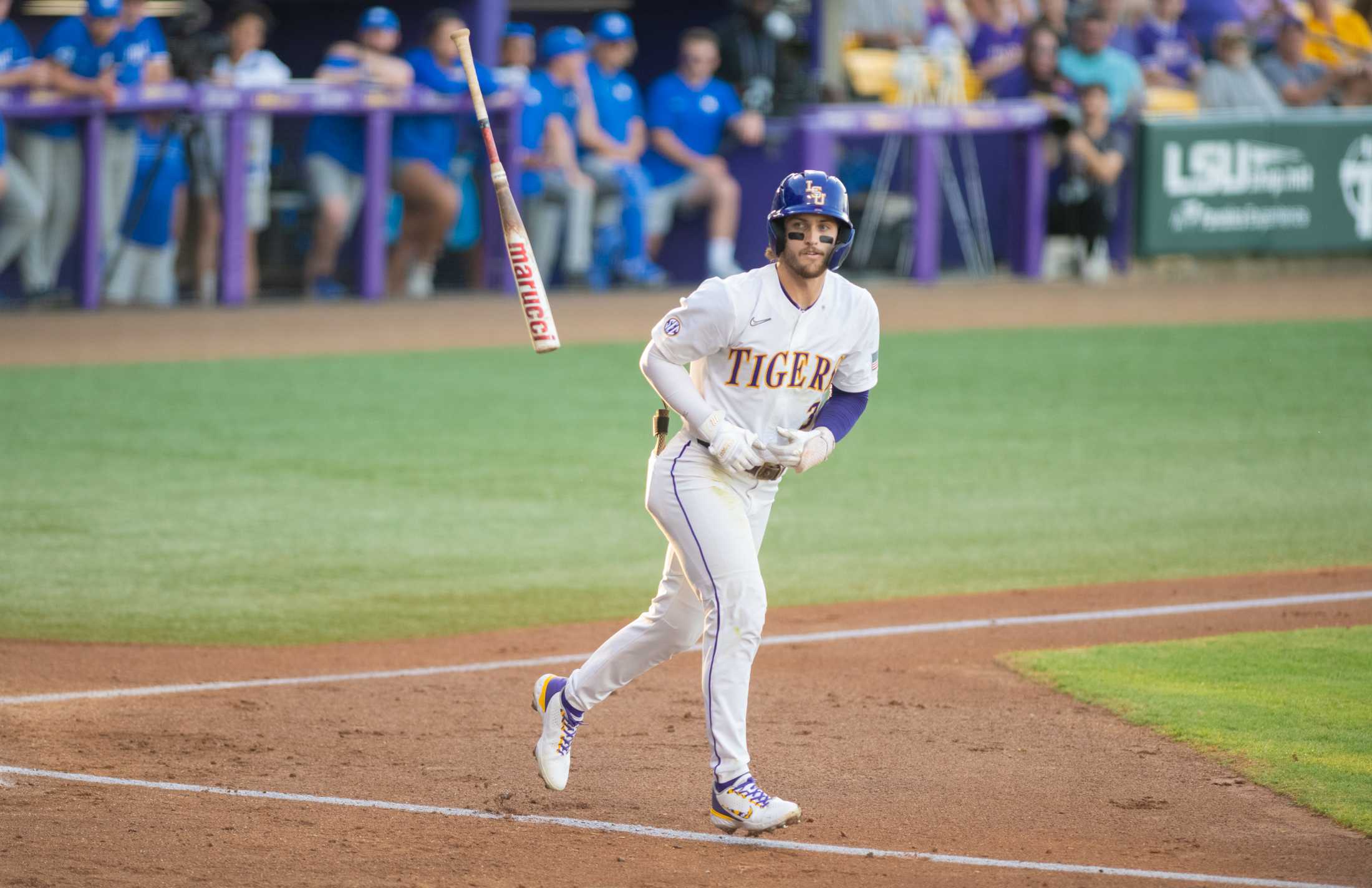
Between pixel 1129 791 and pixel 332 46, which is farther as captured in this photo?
pixel 332 46

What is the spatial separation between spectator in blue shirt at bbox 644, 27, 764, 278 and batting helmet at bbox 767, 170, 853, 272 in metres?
11.3

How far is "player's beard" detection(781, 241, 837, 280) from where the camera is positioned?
510 centimetres

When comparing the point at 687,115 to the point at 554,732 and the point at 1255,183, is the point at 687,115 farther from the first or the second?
the point at 554,732

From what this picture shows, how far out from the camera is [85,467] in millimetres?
9945

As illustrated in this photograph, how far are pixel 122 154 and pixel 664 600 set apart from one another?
994cm

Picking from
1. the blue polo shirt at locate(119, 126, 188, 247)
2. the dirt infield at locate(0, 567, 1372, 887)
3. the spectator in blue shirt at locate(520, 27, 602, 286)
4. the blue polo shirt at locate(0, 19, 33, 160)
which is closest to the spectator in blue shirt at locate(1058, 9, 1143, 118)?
the spectator in blue shirt at locate(520, 27, 602, 286)

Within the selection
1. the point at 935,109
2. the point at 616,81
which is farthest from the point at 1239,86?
the point at 616,81

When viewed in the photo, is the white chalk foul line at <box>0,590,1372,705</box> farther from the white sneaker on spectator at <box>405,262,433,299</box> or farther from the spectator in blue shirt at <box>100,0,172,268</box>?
the white sneaker on spectator at <box>405,262,433,299</box>

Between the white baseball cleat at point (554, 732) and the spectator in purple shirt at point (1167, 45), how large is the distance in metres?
15.6

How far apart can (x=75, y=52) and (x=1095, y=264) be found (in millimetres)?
9398

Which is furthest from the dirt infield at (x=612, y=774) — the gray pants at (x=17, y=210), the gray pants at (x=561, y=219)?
the gray pants at (x=561, y=219)

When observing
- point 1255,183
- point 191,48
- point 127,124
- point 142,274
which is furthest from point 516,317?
point 1255,183

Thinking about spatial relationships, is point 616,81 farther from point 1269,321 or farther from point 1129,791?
point 1129,791

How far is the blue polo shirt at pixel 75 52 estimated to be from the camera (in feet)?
44.8
